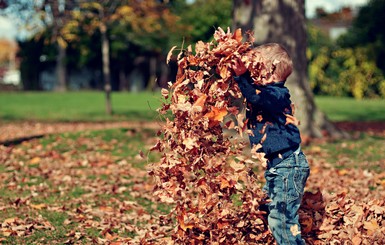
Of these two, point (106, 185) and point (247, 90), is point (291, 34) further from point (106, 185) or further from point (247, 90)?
point (247, 90)

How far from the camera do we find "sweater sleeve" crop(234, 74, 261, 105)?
421cm

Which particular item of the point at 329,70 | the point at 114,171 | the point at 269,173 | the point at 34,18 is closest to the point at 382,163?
the point at 114,171

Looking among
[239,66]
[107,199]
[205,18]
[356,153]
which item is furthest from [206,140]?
[205,18]

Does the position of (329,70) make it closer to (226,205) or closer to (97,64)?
(97,64)

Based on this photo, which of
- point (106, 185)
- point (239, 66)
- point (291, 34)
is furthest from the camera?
point (291, 34)

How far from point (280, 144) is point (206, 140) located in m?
0.52

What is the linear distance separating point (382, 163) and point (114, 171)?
13.4 ft

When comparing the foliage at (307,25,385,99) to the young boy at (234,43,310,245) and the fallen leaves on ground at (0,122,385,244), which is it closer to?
the fallen leaves on ground at (0,122,385,244)

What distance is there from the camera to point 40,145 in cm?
1112

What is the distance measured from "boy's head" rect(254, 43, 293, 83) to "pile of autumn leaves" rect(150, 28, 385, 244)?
67 millimetres

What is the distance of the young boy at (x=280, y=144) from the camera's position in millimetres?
4285

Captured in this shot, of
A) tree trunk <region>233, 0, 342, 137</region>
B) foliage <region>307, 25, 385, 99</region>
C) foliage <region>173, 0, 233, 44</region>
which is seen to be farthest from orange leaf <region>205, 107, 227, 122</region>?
foliage <region>173, 0, 233, 44</region>

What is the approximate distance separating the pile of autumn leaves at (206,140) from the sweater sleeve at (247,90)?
6 cm

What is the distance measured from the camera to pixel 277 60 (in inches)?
169
